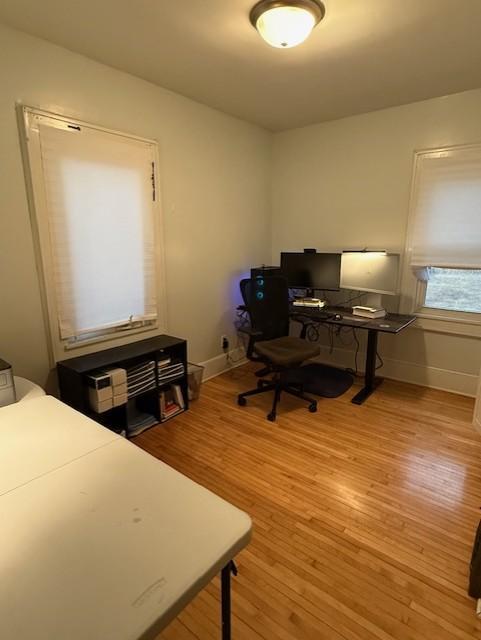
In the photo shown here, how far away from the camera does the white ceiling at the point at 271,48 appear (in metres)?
1.83

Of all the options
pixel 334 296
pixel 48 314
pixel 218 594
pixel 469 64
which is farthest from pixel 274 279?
pixel 218 594

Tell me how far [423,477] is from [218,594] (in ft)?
4.62

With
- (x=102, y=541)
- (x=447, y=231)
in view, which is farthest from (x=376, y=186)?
(x=102, y=541)

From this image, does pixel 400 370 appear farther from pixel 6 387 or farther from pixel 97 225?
Answer: pixel 6 387

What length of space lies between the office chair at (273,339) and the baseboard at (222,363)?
59 centimetres

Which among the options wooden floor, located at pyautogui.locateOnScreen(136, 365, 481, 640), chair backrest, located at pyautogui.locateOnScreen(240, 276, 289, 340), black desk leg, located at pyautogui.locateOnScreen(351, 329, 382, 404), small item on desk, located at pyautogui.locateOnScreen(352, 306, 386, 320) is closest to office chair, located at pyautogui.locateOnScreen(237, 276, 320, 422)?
chair backrest, located at pyautogui.locateOnScreen(240, 276, 289, 340)

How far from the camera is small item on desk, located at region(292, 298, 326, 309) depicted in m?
3.57

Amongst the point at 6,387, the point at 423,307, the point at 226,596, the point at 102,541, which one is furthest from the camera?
the point at 423,307

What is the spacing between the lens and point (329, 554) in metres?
1.65

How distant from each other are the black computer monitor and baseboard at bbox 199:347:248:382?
0.97 m

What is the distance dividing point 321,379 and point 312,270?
1123mm

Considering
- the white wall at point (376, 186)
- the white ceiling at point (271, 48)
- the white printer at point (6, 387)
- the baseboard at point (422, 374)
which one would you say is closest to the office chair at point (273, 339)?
the baseboard at point (422, 374)

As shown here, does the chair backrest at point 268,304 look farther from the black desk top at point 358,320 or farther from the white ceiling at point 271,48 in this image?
the white ceiling at point 271,48

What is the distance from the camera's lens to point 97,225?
2531 millimetres
